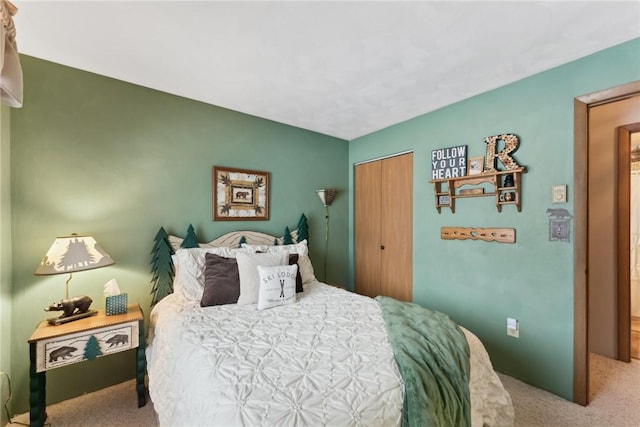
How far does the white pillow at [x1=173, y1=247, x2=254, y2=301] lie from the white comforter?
Result: 16cm

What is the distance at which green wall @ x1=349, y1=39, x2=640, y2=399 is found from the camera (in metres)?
1.97

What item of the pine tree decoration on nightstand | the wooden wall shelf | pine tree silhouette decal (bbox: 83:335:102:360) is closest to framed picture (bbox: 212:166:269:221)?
the pine tree decoration on nightstand

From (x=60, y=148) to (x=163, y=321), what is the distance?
150cm

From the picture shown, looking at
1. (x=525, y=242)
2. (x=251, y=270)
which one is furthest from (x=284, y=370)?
(x=525, y=242)

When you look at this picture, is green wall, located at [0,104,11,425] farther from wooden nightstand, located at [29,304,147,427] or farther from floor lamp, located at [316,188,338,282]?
floor lamp, located at [316,188,338,282]

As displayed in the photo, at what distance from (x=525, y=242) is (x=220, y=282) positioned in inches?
96.5

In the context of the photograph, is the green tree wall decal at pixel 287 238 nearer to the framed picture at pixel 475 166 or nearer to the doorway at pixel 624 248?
the framed picture at pixel 475 166

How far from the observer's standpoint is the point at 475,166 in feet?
8.15

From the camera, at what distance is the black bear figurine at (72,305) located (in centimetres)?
179

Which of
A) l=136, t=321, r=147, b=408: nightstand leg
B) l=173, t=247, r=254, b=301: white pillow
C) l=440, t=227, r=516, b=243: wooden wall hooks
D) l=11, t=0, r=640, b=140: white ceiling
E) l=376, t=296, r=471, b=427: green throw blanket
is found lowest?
l=136, t=321, r=147, b=408: nightstand leg

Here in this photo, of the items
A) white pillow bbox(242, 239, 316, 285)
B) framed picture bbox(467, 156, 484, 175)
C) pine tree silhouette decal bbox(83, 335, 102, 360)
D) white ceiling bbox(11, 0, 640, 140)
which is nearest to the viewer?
white ceiling bbox(11, 0, 640, 140)

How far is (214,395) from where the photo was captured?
1044mm

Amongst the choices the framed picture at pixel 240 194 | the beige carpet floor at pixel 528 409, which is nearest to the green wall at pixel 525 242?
the beige carpet floor at pixel 528 409

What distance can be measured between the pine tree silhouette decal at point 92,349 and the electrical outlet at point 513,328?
305 centimetres
